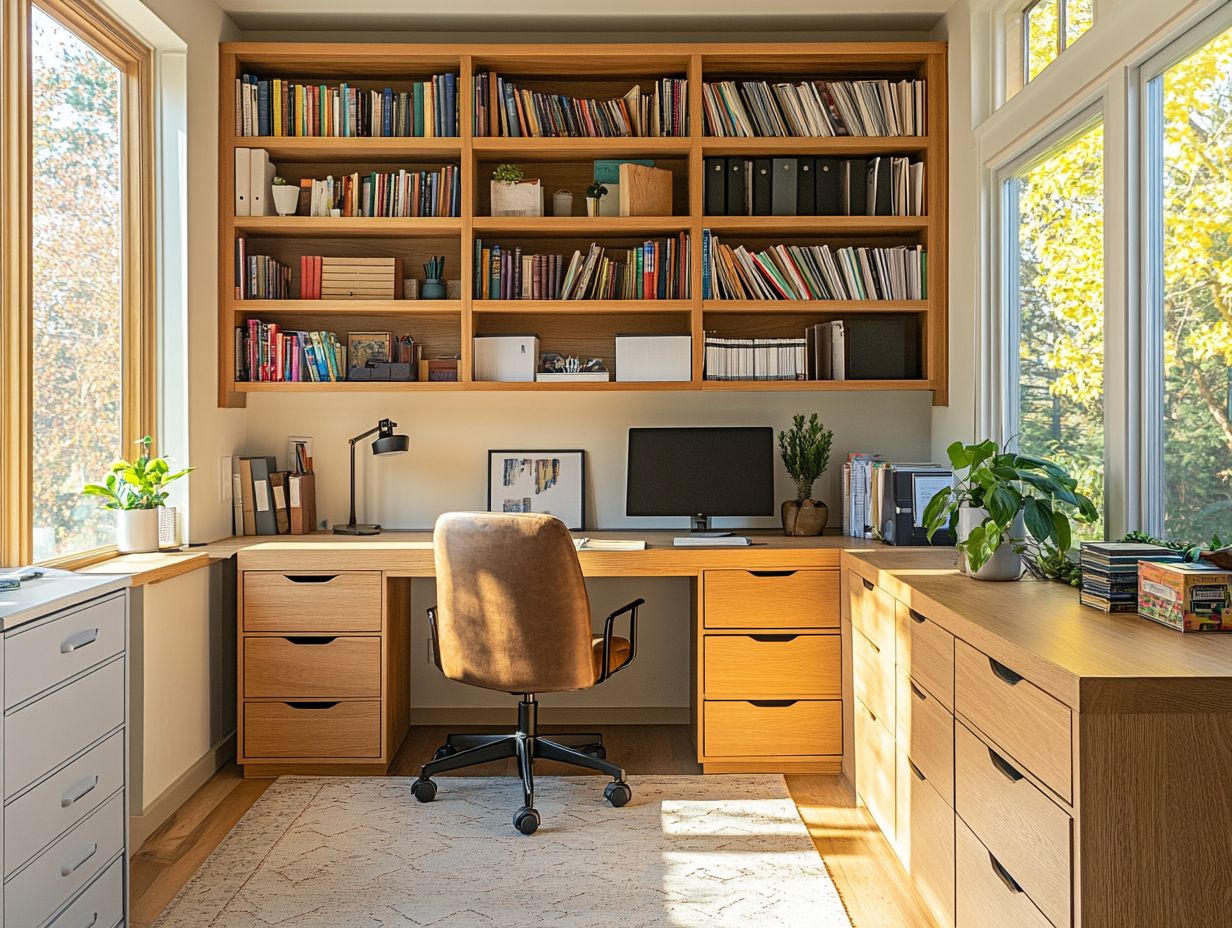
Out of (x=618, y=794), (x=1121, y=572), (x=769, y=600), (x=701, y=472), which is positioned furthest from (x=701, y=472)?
(x=1121, y=572)

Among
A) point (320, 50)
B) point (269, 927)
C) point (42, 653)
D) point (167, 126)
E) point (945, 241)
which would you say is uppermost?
point (320, 50)

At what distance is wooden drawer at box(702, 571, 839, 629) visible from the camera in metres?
3.39

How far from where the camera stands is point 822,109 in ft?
12.3

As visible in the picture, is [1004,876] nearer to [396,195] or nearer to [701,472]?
[701,472]

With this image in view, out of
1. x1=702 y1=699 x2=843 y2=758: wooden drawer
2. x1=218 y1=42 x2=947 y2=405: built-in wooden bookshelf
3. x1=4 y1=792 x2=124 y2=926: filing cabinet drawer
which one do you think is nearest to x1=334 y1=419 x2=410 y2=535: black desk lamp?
x1=218 y1=42 x2=947 y2=405: built-in wooden bookshelf

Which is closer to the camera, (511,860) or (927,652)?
(927,652)

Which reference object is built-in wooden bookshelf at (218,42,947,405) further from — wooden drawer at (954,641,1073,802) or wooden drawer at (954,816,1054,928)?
wooden drawer at (954,816,1054,928)

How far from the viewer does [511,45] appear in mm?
3719

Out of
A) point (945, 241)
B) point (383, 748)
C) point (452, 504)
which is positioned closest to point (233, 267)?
point (452, 504)

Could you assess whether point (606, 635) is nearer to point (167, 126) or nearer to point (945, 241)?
point (945, 241)

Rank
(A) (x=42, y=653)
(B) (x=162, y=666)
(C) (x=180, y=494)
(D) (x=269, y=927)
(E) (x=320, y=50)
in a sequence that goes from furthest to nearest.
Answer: (E) (x=320, y=50), (C) (x=180, y=494), (B) (x=162, y=666), (D) (x=269, y=927), (A) (x=42, y=653)

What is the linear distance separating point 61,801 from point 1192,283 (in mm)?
2574

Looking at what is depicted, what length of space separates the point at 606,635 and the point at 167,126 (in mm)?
2205

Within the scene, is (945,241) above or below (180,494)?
above
